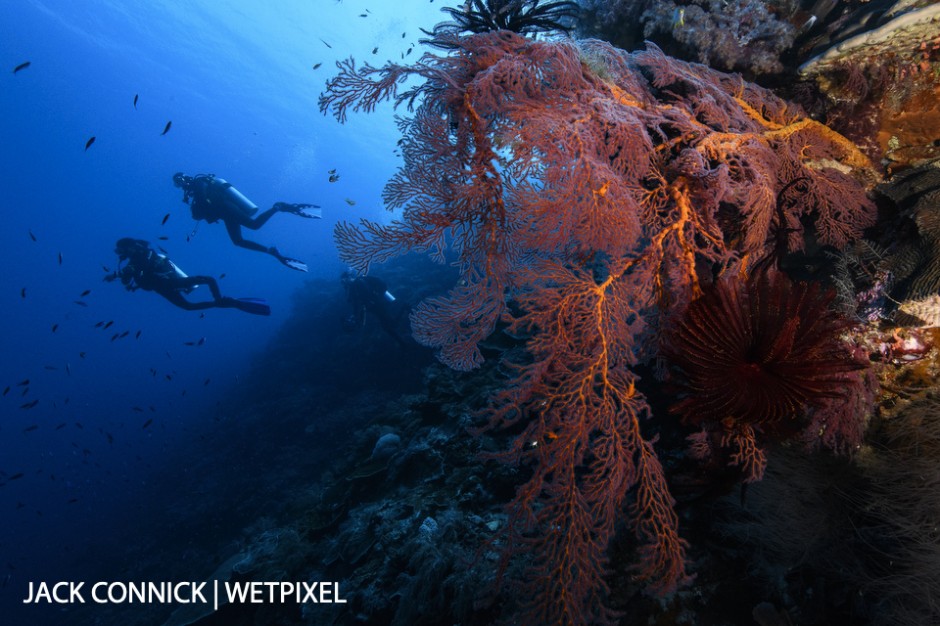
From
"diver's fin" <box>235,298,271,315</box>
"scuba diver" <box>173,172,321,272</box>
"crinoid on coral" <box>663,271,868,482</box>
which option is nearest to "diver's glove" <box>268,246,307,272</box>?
"scuba diver" <box>173,172,321,272</box>

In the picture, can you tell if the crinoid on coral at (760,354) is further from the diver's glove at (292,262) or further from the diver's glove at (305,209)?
the diver's glove at (292,262)

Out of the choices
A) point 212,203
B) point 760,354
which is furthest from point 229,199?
point 760,354

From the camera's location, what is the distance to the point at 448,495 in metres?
5.24

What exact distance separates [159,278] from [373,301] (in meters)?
8.66

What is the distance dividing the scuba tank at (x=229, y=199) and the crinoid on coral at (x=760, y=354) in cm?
1699

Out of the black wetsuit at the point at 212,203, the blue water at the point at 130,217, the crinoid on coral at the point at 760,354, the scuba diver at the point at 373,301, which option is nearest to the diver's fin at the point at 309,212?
the black wetsuit at the point at 212,203

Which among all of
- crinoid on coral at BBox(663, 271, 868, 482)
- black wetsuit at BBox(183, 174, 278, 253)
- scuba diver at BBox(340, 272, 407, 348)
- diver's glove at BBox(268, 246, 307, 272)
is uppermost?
black wetsuit at BBox(183, 174, 278, 253)

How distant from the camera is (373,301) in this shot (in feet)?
46.0

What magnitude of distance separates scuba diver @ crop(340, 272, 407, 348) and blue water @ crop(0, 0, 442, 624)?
8377mm

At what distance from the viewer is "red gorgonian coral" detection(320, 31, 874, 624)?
2717mm

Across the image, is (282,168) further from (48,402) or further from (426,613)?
(426,613)

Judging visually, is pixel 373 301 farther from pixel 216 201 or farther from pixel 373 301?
pixel 216 201

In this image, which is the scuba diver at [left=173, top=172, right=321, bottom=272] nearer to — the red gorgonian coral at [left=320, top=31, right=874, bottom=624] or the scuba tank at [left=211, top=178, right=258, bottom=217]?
the scuba tank at [left=211, top=178, right=258, bottom=217]

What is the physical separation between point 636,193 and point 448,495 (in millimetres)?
4531
